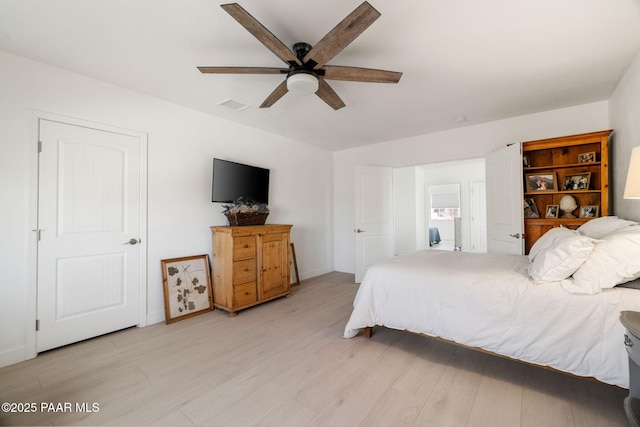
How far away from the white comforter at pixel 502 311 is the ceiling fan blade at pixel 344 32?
1.80 m

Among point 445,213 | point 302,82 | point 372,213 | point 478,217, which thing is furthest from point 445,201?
point 302,82

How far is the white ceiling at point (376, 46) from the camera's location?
1.71m

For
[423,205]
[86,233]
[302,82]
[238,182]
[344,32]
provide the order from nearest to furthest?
[344,32], [302,82], [86,233], [238,182], [423,205]

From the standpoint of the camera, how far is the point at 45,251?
233 centimetres

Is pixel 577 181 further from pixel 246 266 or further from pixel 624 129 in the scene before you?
pixel 246 266

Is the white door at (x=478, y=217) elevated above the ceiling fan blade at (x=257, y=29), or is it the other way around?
the ceiling fan blade at (x=257, y=29)

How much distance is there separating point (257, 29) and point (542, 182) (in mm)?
3765

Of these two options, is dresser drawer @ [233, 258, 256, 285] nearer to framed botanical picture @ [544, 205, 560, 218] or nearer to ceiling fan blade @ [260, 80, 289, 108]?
ceiling fan blade @ [260, 80, 289, 108]

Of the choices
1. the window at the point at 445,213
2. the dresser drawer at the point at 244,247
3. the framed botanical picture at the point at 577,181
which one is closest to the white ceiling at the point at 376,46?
the framed botanical picture at the point at 577,181

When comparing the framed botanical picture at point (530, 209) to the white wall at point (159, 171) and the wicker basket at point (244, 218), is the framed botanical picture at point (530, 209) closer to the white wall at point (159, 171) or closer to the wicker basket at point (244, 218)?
the white wall at point (159, 171)

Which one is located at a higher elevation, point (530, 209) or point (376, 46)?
point (376, 46)

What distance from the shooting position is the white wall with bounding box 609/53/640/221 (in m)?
2.26

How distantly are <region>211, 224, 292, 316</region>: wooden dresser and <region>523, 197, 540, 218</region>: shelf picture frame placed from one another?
3.23 metres

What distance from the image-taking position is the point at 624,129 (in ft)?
8.36
